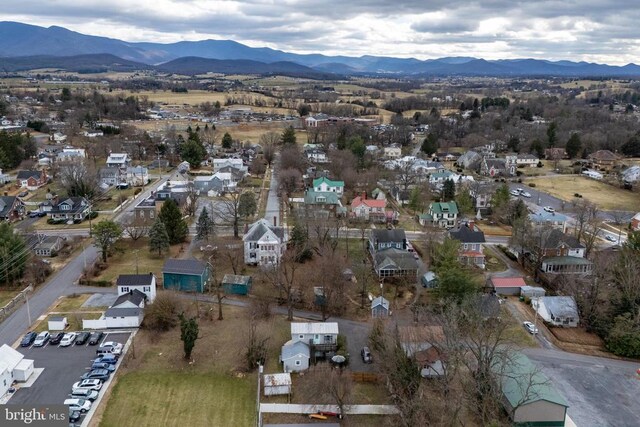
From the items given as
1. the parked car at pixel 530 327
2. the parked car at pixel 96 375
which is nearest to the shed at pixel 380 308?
the parked car at pixel 530 327

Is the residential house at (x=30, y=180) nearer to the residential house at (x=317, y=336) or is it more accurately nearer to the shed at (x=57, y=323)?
the shed at (x=57, y=323)

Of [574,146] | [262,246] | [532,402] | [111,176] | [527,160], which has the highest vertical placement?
[574,146]

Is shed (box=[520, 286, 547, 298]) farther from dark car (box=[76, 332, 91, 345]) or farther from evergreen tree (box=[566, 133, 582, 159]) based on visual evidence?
evergreen tree (box=[566, 133, 582, 159])

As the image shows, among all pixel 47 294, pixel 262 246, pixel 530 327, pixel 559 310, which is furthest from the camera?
pixel 262 246

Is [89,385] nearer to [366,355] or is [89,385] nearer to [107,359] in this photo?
[107,359]

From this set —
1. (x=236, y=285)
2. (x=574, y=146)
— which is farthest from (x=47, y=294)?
(x=574, y=146)

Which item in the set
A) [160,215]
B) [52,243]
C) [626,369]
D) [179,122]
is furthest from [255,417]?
[179,122]

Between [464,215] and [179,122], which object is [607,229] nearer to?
[464,215]
